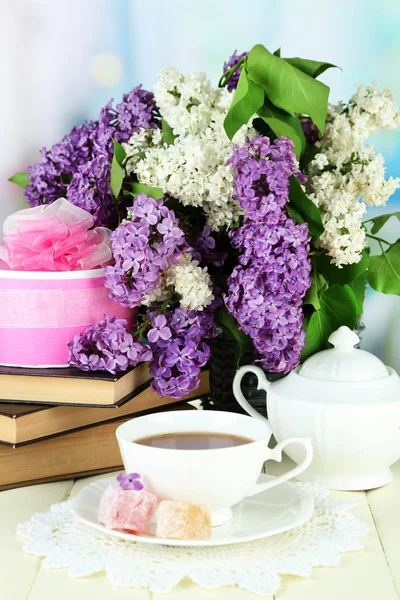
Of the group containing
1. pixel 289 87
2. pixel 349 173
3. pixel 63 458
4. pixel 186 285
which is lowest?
pixel 63 458

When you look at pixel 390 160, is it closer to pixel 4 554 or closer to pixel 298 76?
pixel 298 76

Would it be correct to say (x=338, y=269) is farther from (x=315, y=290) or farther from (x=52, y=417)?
(x=52, y=417)

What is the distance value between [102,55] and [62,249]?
48 cm

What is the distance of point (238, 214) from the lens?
→ 95 cm

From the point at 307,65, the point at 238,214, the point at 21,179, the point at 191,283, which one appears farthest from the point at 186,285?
the point at 21,179

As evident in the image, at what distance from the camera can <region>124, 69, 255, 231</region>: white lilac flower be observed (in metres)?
0.91

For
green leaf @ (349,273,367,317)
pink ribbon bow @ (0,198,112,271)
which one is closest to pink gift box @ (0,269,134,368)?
pink ribbon bow @ (0,198,112,271)

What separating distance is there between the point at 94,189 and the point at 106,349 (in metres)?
0.22

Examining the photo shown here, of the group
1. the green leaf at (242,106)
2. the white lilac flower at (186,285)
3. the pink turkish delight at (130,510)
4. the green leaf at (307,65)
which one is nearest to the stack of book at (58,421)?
the white lilac flower at (186,285)

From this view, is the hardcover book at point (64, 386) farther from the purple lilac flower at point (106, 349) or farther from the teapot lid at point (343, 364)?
the teapot lid at point (343, 364)

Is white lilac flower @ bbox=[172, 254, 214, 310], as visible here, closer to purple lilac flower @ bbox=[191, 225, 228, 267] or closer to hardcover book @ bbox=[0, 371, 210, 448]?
purple lilac flower @ bbox=[191, 225, 228, 267]

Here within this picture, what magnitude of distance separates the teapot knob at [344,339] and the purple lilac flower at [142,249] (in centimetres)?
21

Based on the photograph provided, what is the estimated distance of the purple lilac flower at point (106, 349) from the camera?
93 centimetres

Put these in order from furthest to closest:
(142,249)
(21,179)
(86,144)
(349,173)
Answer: (21,179)
(86,144)
(349,173)
(142,249)
